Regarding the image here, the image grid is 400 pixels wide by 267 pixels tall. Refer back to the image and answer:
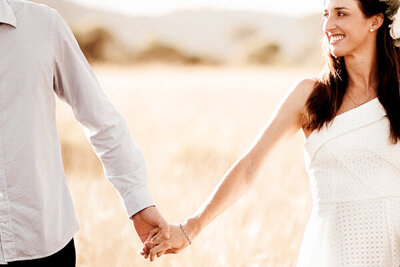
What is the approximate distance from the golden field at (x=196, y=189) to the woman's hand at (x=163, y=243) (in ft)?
1.77

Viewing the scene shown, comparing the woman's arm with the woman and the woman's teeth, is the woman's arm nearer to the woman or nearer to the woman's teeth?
the woman

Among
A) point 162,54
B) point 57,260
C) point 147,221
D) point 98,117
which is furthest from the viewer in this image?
point 162,54

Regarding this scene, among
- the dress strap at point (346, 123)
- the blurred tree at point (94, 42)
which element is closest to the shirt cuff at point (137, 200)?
the dress strap at point (346, 123)

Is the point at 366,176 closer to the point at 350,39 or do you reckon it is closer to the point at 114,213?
the point at 350,39

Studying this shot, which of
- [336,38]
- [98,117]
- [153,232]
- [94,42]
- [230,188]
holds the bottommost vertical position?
[94,42]

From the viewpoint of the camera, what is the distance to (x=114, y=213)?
443cm

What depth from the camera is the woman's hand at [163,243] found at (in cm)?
258

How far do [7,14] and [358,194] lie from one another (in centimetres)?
148

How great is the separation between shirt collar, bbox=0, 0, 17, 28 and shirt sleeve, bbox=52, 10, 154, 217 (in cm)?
13

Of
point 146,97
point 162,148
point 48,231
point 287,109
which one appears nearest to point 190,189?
point 162,148

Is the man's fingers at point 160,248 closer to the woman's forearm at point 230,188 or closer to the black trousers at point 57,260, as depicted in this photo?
the woman's forearm at point 230,188

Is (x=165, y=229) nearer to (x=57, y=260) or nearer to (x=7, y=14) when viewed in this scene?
(x=57, y=260)

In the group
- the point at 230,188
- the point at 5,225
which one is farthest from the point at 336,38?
the point at 5,225

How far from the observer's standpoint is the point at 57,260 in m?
1.87
